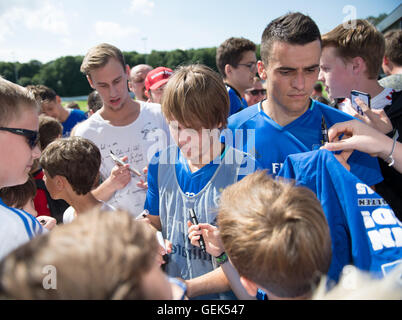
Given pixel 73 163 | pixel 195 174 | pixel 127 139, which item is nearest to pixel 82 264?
pixel 195 174

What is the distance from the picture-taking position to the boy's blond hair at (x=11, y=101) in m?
1.53

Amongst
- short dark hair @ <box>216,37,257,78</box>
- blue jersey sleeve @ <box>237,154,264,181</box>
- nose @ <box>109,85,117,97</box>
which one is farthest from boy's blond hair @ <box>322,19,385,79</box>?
short dark hair @ <box>216,37,257,78</box>

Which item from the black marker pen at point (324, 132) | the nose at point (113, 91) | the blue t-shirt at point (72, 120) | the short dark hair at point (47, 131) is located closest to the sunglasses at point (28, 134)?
the nose at point (113, 91)

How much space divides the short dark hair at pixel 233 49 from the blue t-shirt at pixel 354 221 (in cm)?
367

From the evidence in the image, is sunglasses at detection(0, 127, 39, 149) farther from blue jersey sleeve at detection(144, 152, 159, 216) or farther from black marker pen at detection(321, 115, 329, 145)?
black marker pen at detection(321, 115, 329, 145)

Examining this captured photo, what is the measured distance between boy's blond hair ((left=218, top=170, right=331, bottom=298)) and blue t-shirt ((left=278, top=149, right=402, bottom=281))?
0.24 metres

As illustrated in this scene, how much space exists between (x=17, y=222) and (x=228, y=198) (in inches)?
37.7

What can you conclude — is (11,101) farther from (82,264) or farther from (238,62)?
(238,62)

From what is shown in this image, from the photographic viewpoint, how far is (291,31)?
2.02 metres

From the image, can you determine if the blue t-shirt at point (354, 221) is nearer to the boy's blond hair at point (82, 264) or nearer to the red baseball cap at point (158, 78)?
the boy's blond hair at point (82, 264)

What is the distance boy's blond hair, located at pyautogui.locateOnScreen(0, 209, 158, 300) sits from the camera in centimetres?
64

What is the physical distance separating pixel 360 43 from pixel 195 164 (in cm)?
181
